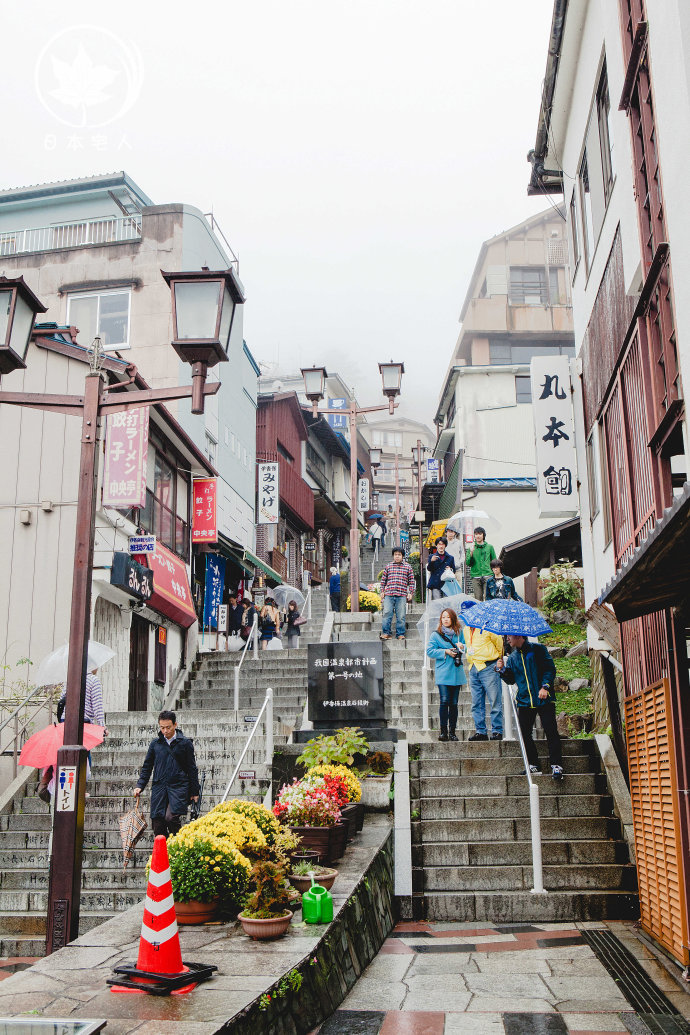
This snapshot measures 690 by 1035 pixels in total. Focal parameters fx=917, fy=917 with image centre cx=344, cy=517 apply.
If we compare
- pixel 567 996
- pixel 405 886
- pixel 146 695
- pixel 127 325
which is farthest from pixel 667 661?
pixel 127 325

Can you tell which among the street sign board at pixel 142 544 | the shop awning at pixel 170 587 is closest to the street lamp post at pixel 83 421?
the street sign board at pixel 142 544

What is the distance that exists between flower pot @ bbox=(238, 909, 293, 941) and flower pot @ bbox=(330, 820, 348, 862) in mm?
2249

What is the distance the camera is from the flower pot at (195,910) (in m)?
→ 6.45

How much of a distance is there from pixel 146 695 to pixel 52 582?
3.59 m

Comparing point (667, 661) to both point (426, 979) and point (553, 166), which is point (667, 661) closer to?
point (426, 979)

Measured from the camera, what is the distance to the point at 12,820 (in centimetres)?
1191

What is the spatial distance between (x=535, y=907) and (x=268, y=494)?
78.4 feet

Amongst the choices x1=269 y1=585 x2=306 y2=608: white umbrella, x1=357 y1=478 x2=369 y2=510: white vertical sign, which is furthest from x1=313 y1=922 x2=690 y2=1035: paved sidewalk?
x1=357 y1=478 x2=369 y2=510: white vertical sign

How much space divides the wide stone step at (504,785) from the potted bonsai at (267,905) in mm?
4966

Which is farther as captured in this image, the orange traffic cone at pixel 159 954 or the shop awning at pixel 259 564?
the shop awning at pixel 259 564

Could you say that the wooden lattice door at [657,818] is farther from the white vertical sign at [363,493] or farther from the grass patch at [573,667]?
the white vertical sign at [363,493]

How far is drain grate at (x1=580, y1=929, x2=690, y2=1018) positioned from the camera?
625 centimetres

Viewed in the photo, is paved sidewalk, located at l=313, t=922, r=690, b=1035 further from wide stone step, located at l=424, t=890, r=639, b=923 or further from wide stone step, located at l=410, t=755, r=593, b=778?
→ wide stone step, located at l=410, t=755, r=593, b=778

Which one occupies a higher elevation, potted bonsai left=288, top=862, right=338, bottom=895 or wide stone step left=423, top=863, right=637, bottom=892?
potted bonsai left=288, top=862, right=338, bottom=895
